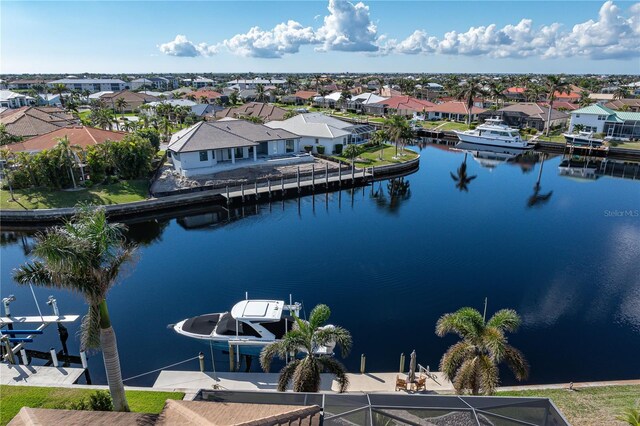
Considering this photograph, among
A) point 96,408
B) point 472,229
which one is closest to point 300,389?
point 96,408

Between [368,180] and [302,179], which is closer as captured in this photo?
[302,179]

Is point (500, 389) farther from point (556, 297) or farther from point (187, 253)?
point (187, 253)

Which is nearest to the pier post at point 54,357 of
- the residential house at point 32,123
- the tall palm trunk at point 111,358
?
the tall palm trunk at point 111,358

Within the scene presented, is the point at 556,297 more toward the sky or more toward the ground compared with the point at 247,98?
more toward the ground

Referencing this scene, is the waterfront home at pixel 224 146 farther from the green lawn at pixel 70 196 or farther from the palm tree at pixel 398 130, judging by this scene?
the palm tree at pixel 398 130

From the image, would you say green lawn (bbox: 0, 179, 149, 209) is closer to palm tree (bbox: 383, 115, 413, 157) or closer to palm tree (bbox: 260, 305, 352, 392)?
palm tree (bbox: 260, 305, 352, 392)

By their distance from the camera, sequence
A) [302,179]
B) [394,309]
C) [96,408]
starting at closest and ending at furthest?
1. [96,408]
2. [394,309]
3. [302,179]

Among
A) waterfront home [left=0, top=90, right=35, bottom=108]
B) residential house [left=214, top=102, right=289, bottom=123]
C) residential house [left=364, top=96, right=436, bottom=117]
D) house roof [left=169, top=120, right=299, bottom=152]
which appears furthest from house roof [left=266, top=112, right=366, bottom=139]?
waterfront home [left=0, top=90, right=35, bottom=108]

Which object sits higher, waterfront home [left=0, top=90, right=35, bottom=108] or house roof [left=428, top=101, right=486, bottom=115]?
waterfront home [left=0, top=90, right=35, bottom=108]
